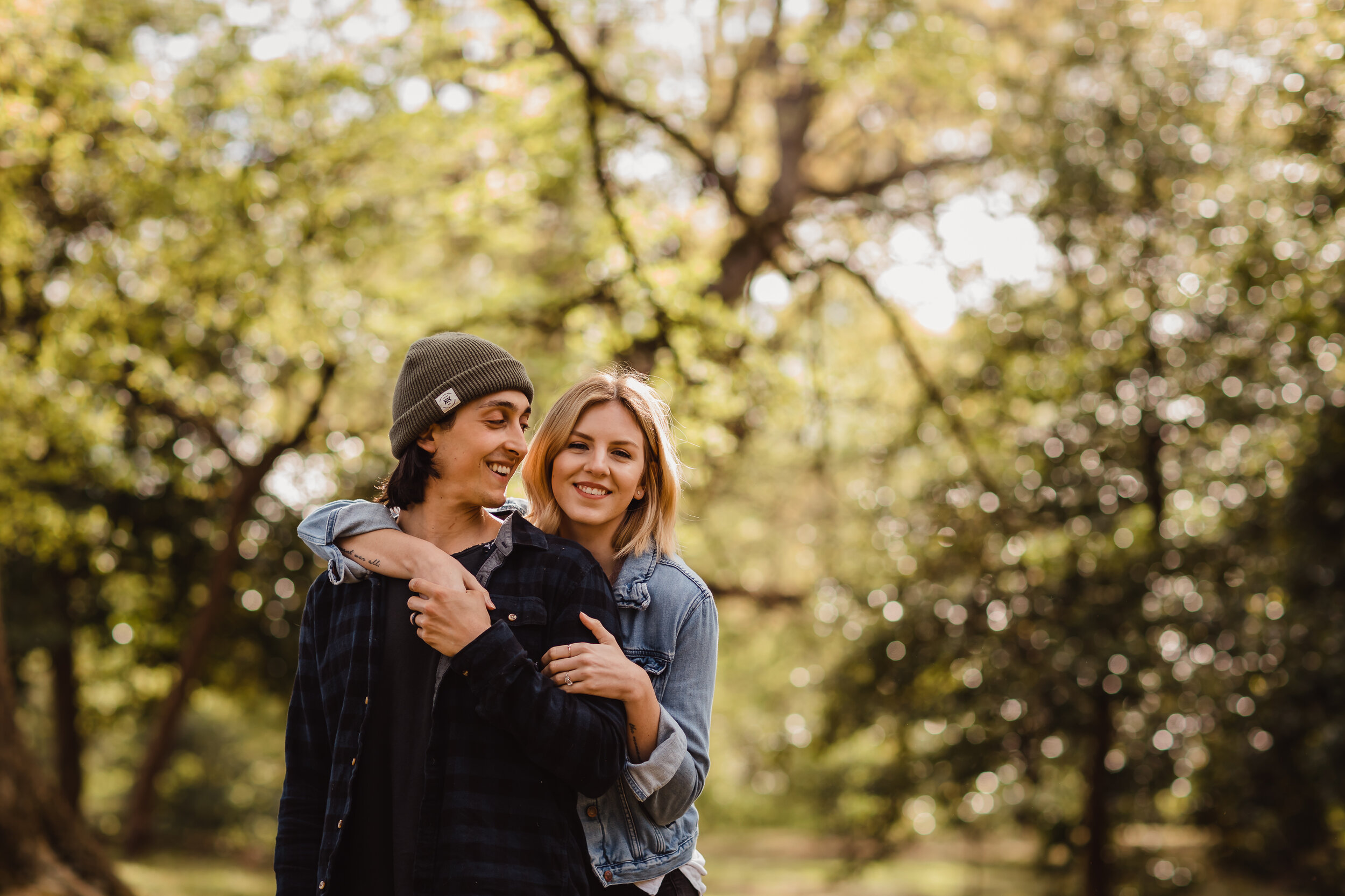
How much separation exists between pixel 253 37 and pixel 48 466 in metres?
4.57

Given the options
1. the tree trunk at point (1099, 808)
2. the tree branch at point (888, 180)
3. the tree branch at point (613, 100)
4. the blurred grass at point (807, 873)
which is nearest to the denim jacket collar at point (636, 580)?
the tree branch at point (613, 100)

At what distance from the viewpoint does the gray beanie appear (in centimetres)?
234

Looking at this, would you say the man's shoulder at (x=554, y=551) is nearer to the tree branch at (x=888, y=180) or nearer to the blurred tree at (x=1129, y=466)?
the blurred tree at (x=1129, y=466)

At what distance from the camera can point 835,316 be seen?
15078 millimetres

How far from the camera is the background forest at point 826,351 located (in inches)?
320

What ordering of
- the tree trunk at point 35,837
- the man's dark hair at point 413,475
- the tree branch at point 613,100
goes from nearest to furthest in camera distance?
the man's dark hair at point 413,475, the tree trunk at point 35,837, the tree branch at point 613,100

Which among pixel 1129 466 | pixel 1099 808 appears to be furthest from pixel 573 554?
pixel 1099 808

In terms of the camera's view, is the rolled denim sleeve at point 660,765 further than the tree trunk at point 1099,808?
No

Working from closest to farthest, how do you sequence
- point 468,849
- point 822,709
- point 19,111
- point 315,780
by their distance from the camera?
1. point 468,849
2. point 315,780
3. point 19,111
4. point 822,709

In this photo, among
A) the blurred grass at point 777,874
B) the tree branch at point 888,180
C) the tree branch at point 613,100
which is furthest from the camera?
the tree branch at point 888,180

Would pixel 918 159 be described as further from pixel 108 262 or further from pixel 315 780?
pixel 315 780

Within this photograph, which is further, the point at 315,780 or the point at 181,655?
the point at 181,655

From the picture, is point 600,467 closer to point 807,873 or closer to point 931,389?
point 931,389

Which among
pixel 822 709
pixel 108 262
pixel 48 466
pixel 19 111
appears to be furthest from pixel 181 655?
pixel 822 709
